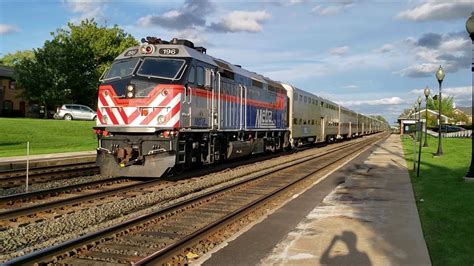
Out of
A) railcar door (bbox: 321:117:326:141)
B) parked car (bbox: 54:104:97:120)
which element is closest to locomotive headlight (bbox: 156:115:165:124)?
railcar door (bbox: 321:117:326:141)

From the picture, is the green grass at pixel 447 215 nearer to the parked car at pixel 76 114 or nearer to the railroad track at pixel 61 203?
the railroad track at pixel 61 203

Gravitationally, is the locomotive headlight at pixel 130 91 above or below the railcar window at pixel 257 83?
below

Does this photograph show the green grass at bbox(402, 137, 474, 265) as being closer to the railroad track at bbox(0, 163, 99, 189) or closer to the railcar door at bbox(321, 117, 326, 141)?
the railroad track at bbox(0, 163, 99, 189)

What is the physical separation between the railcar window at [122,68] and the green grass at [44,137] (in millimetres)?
9418

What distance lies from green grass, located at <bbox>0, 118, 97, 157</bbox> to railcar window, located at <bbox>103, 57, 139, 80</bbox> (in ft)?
30.9

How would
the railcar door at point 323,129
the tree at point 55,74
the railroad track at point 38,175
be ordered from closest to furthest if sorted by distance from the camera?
the railroad track at point 38,175
the railcar door at point 323,129
the tree at point 55,74

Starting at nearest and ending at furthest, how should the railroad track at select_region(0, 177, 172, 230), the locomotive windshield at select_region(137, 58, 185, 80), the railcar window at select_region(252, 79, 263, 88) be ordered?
1. the railroad track at select_region(0, 177, 172, 230)
2. the locomotive windshield at select_region(137, 58, 185, 80)
3. the railcar window at select_region(252, 79, 263, 88)

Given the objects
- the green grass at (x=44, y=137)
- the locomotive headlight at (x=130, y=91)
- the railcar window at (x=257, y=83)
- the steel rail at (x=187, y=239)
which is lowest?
the steel rail at (x=187, y=239)

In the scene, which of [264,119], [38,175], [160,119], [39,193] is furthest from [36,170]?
[264,119]

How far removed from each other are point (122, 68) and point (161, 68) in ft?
4.13

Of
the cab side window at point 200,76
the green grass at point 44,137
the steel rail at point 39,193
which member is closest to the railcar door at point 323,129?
the green grass at point 44,137

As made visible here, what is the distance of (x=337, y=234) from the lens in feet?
25.3

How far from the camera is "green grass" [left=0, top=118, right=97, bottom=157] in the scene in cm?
2420

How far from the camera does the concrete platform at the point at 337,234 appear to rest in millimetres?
6348
